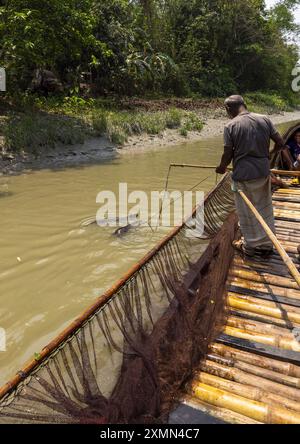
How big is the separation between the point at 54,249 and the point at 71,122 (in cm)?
791

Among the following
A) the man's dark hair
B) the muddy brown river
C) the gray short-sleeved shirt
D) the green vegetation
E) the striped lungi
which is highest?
the green vegetation

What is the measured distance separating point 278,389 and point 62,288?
2.86 m

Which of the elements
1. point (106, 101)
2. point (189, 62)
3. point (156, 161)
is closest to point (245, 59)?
point (189, 62)

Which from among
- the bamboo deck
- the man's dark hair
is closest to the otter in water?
the bamboo deck

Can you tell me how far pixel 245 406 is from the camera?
88.6 inches

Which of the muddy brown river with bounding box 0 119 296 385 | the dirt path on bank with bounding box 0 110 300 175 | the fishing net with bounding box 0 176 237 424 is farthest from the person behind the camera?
the dirt path on bank with bounding box 0 110 300 175

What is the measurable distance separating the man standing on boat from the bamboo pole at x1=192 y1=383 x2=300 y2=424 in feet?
6.52

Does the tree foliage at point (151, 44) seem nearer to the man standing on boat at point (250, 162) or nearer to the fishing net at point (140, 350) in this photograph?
the man standing on boat at point (250, 162)

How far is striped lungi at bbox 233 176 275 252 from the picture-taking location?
3.92m

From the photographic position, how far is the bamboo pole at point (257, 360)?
8.31ft

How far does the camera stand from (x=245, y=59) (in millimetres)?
31938

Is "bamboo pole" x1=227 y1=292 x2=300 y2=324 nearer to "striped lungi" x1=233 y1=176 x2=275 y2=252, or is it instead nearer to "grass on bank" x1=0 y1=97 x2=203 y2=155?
"striped lungi" x1=233 y1=176 x2=275 y2=252

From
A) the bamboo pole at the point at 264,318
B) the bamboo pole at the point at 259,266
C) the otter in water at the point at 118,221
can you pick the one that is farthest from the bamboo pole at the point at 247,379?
the otter in water at the point at 118,221

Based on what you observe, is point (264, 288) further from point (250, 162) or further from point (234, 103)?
point (234, 103)
